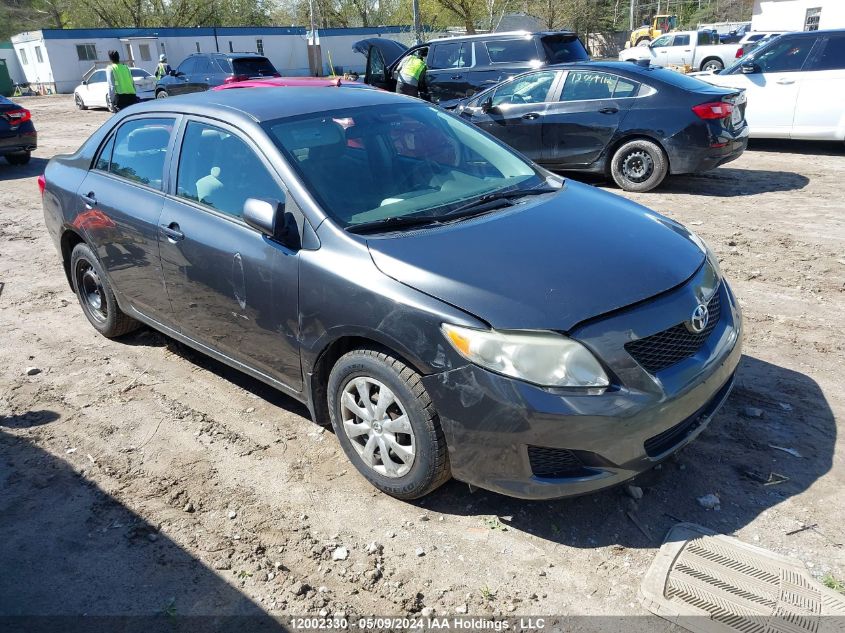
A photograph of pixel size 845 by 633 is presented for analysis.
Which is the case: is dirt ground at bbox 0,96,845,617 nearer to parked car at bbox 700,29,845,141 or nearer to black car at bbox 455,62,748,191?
black car at bbox 455,62,748,191

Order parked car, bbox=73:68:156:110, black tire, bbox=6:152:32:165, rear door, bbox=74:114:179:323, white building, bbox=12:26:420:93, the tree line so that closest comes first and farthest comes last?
1. rear door, bbox=74:114:179:323
2. black tire, bbox=6:152:32:165
3. parked car, bbox=73:68:156:110
4. white building, bbox=12:26:420:93
5. the tree line

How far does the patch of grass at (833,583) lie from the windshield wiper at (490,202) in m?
2.17

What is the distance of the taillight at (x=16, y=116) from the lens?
12.4 meters

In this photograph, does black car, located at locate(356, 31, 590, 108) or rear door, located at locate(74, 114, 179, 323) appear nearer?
rear door, located at locate(74, 114, 179, 323)

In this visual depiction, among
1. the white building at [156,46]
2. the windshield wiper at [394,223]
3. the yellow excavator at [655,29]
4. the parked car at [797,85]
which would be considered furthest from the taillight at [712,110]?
the yellow excavator at [655,29]

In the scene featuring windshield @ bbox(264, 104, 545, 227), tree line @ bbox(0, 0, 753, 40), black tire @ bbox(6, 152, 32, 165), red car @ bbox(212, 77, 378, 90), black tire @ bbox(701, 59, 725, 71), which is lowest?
black tire @ bbox(6, 152, 32, 165)

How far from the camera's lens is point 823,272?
18.8 feet

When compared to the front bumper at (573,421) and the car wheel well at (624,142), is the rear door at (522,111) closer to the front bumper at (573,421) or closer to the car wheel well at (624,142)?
the car wheel well at (624,142)

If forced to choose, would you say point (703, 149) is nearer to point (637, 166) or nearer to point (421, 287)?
point (637, 166)

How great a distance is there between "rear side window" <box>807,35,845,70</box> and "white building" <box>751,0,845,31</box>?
2945 cm

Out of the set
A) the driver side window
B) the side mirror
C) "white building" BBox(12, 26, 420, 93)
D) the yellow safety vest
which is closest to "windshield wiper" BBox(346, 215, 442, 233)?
the side mirror

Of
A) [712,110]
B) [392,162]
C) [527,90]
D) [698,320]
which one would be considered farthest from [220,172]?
[527,90]

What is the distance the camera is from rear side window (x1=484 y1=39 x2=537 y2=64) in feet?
38.0

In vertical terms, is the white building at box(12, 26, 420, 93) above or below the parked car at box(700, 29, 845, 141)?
above
